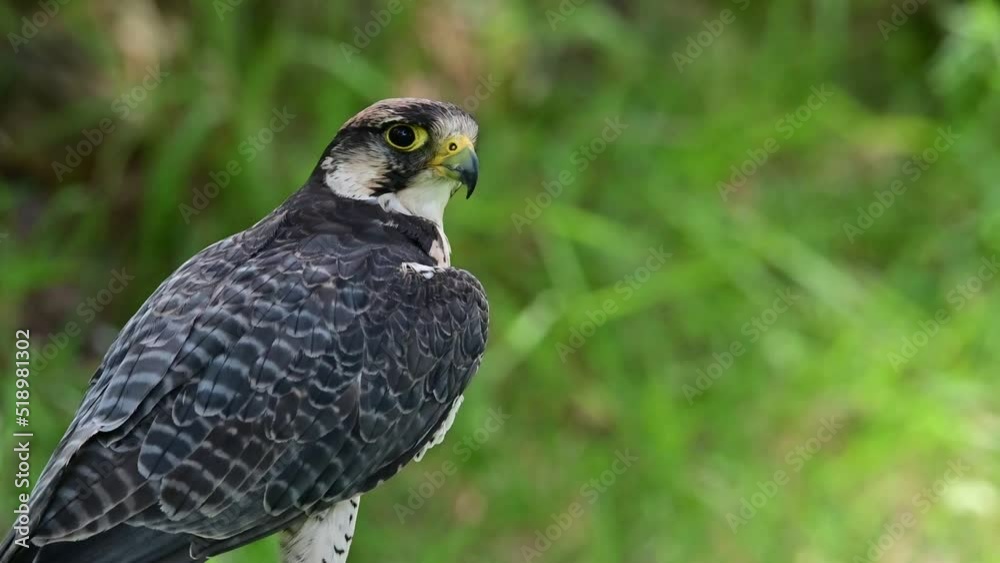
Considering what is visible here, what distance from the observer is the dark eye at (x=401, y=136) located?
11.5 ft

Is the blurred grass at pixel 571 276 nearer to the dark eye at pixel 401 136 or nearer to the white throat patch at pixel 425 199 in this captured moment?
the white throat patch at pixel 425 199

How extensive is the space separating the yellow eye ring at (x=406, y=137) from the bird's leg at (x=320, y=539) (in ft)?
3.24

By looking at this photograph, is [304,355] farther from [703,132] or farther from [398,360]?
[703,132]

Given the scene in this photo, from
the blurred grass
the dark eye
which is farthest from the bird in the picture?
the blurred grass

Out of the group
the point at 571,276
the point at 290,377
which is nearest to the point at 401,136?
the point at 290,377

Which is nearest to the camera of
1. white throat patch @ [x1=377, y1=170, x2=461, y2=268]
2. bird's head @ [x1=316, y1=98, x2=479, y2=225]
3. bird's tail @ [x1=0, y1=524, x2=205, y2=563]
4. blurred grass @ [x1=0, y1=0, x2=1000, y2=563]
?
bird's tail @ [x1=0, y1=524, x2=205, y2=563]

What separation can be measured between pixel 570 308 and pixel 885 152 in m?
2.73

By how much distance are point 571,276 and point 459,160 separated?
8.58ft

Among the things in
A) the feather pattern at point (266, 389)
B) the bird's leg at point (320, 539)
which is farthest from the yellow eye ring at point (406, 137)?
the bird's leg at point (320, 539)

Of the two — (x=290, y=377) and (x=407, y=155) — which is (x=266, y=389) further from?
(x=407, y=155)

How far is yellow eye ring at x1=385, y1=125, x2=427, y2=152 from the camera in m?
3.51

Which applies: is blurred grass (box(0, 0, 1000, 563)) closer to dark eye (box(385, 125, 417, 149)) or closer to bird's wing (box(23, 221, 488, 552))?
bird's wing (box(23, 221, 488, 552))

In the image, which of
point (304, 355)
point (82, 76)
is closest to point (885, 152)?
point (82, 76)

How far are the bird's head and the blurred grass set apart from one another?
213cm
